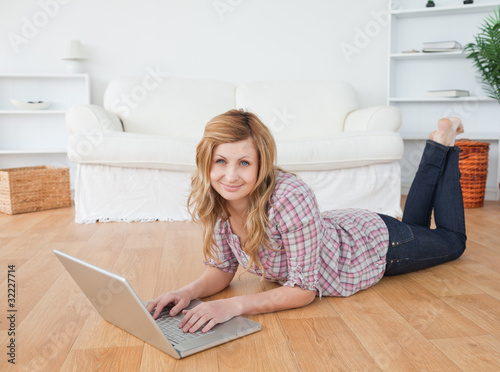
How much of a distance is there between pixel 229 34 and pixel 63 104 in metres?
1.44

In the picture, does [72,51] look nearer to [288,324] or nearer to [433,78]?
[433,78]

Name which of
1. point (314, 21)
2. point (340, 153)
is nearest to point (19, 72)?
point (314, 21)

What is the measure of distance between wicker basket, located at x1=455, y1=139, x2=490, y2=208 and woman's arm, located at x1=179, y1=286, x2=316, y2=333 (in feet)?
7.28

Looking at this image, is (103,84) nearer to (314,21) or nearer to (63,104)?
(63,104)

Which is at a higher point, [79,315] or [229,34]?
[229,34]

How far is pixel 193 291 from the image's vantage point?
1.54 m

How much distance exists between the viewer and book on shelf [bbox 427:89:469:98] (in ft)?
11.8

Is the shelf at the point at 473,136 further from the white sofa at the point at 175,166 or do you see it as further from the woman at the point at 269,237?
the woman at the point at 269,237

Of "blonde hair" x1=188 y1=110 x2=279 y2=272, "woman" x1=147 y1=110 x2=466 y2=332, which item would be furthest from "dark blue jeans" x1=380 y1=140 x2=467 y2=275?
"blonde hair" x1=188 y1=110 x2=279 y2=272

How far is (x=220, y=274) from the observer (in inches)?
64.9

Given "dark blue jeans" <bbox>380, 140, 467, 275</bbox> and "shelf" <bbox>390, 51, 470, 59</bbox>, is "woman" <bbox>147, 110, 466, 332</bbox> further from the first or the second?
"shelf" <bbox>390, 51, 470, 59</bbox>

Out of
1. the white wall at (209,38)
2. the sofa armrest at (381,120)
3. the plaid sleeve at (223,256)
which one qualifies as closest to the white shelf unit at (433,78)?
the white wall at (209,38)

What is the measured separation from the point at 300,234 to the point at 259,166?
→ 219mm

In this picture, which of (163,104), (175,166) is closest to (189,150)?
(175,166)
